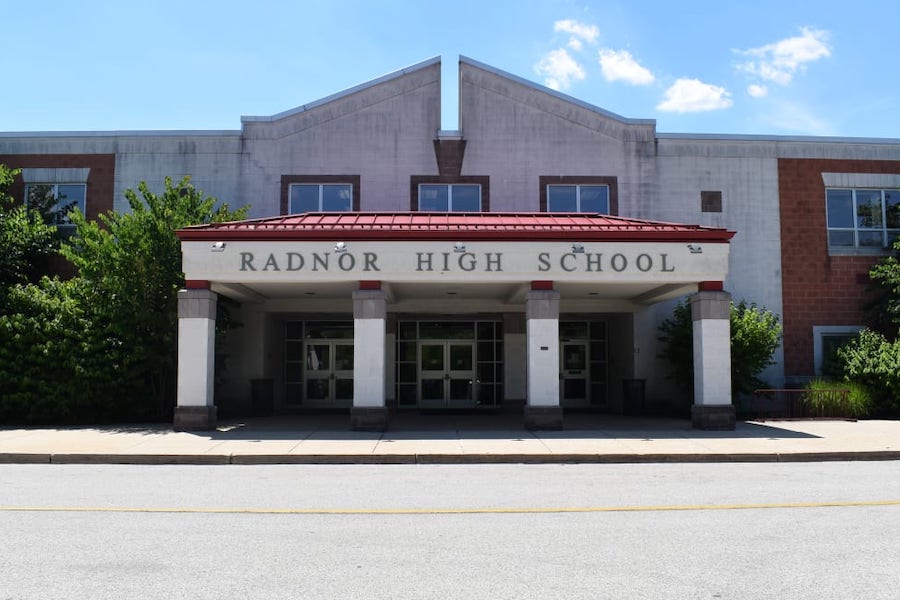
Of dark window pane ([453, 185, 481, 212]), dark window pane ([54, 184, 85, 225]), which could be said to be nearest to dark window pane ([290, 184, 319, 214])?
dark window pane ([453, 185, 481, 212])

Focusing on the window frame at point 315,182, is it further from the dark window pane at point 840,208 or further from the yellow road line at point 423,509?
the yellow road line at point 423,509

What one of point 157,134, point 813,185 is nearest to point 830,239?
point 813,185

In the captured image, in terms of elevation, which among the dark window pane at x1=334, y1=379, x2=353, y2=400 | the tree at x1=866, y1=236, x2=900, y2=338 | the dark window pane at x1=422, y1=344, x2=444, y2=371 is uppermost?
the tree at x1=866, y1=236, x2=900, y2=338

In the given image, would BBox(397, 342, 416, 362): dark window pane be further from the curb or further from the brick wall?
the brick wall

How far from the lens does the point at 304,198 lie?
22156 millimetres

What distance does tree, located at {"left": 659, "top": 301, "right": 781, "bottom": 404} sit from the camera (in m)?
19.6

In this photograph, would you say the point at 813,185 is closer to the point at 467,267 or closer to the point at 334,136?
the point at 467,267

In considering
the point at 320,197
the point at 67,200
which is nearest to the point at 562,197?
the point at 320,197

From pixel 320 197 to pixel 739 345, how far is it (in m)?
12.4

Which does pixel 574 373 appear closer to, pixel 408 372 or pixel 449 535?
pixel 408 372

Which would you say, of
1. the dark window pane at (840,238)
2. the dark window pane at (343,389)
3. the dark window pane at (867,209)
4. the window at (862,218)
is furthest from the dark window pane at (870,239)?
the dark window pane at (343,389)

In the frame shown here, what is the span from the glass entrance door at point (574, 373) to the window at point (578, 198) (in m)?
4.53

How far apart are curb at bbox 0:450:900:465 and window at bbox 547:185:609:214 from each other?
35.2 feet

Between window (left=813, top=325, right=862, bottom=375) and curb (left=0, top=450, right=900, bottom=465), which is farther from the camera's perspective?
window (left=813, top=325, right=862, bottom=375)
